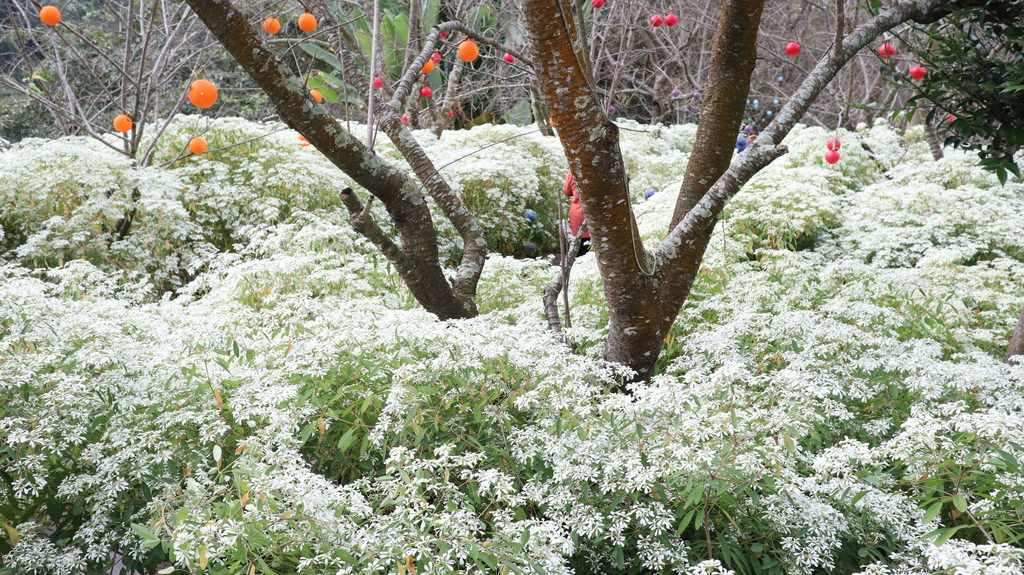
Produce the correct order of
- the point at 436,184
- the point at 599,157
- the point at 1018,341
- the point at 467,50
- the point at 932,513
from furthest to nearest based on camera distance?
the point at 467,50, the point at 1018,341, the point at 436,184, the point at 599,157, the point at 932,513

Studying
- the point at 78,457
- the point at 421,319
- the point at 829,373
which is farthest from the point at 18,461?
the point at 829,373

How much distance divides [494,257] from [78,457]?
2295 mm

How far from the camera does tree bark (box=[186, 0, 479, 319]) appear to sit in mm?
1973

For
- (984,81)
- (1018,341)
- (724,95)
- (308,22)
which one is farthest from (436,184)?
(1018,341)

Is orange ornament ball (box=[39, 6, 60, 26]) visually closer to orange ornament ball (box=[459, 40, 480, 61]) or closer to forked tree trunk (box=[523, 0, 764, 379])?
orange ornament ball (box=[459, 40, 480, 61])

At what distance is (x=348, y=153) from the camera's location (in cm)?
221

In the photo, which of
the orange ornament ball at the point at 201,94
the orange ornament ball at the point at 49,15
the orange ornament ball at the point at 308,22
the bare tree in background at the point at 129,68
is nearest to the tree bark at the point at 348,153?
the orange ornament ball at the point at 201,94

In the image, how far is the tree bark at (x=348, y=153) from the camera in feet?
6.47

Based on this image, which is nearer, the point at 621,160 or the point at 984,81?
the point at 621,160

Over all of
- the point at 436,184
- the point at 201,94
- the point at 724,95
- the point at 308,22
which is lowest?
the point at 436,184

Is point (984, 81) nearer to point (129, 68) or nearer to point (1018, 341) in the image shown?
point (1018, 341)

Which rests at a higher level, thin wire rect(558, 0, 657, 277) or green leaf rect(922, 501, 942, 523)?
thin wire rect(558, 0, 657, 277)

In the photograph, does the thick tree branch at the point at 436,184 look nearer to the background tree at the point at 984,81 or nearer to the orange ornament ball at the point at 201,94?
the orange ornament ball at the point at 201,94

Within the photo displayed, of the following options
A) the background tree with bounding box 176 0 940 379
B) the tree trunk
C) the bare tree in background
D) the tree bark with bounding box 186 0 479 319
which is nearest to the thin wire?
the background tree with bounding box 176 0 940 379
